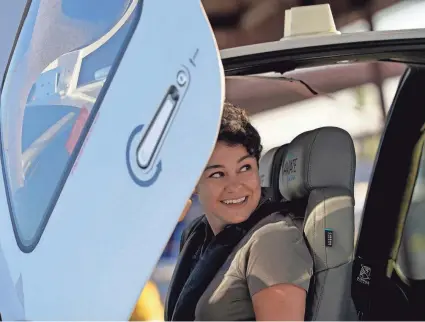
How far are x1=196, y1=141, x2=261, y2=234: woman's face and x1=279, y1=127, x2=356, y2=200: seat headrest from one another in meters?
0.14

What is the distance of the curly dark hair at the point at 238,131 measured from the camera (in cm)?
173

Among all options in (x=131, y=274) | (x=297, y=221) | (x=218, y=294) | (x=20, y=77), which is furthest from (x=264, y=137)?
(x=131, y=274)

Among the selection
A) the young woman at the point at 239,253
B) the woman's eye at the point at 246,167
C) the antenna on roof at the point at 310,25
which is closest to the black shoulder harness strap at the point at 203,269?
the young woman at the point at 239,253

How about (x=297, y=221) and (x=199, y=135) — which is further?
(x=297, y=221)

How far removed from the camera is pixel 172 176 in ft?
3.52

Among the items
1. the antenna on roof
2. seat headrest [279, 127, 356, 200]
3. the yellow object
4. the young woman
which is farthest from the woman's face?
the antenna on roof

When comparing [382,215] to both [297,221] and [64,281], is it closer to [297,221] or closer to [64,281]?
[297,221]

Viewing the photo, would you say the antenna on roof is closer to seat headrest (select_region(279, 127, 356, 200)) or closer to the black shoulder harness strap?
seat headrest (select_region(279, 127, 356, 200))

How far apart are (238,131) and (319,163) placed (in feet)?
0.75

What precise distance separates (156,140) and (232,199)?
0.70 meters

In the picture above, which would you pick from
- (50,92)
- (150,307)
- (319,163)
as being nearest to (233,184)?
(319,163)

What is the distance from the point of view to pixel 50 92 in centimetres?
122

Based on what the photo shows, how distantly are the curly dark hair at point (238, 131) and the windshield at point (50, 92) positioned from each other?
0.55 m

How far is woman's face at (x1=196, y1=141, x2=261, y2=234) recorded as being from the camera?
5.58ft
